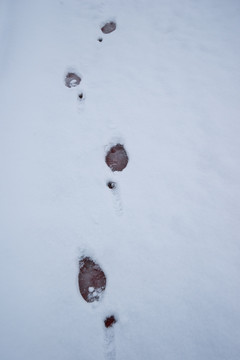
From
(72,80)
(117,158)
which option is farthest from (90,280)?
(72,80)

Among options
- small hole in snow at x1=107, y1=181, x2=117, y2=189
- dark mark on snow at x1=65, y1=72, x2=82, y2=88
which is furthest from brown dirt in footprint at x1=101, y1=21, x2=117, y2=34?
small hole in snow at x1=107, y1=181, x2=117, y2=189

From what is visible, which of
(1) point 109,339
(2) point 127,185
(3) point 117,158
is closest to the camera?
(1) point 109,339

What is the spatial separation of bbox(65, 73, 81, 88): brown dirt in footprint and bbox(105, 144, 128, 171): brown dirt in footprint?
765mm

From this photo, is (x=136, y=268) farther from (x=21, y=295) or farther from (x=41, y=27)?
(x=41, y=27)

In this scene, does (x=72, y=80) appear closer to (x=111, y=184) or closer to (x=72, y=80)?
(x=72, y=80)

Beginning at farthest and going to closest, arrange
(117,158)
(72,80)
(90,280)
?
(72,80) → (117,158) → (90,280)

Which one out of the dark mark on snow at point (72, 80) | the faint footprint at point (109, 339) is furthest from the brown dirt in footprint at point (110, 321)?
the dark mark on snow at point (72, 80)

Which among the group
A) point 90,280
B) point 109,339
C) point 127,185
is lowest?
point 109,339

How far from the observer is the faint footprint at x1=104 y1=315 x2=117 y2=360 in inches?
40.3

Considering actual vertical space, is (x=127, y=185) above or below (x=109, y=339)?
above

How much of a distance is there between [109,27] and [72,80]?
0.73 m

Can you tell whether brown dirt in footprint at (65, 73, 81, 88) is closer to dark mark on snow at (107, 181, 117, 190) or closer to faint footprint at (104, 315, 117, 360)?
dark mark on snow at (107, 181, 117, 190)

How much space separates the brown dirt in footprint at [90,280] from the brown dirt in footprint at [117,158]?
2.08 feet

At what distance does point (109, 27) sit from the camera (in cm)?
204
